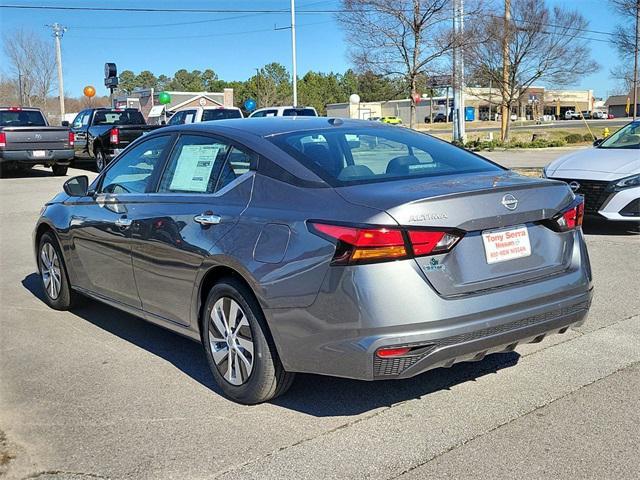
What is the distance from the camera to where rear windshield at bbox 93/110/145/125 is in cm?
2102

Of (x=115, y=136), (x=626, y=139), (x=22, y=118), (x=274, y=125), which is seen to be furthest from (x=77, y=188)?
(x=22, y=118)

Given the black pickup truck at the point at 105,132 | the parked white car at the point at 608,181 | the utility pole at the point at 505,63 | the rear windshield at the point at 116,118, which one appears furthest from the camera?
the utility pole at the point at 505,63

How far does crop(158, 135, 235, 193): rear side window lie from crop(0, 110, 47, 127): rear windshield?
54.9 feet

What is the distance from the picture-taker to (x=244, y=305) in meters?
3.91

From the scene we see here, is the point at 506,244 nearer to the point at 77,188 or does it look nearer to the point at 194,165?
the point at 194,165

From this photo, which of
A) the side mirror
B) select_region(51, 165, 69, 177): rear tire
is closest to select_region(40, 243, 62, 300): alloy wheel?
the side mirror

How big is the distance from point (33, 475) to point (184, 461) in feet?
2.35

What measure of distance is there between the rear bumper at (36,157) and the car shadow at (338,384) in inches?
583

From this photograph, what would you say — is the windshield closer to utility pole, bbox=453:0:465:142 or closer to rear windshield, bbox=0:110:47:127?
rear windshield, bbox=0:110:47:127

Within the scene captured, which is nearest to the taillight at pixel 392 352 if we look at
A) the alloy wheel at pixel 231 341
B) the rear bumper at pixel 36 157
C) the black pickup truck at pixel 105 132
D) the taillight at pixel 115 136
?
the alloy wheel at pixel 231 341

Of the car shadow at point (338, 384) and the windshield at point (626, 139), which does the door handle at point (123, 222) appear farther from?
the windshield at point (626, 139)

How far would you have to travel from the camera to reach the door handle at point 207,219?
411 cm

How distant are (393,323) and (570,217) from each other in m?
1.44

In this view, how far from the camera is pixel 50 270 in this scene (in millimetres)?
6324
